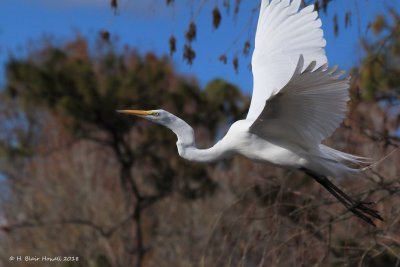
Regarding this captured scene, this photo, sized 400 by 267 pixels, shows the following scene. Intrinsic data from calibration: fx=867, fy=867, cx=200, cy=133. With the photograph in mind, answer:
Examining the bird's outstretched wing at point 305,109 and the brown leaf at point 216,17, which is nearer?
the bird's outstretched wing at point 305,109

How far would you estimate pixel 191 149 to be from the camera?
4957 mm

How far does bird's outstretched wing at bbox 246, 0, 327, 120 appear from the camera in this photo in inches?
203

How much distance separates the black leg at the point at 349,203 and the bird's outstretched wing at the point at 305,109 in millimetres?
280

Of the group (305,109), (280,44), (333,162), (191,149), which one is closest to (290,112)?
(305,109)

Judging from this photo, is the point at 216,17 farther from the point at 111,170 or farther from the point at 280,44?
the point at 111,170

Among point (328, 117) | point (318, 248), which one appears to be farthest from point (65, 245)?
point (328, 117)

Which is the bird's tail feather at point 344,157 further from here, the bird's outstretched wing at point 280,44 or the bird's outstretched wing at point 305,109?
the bird's outstretched wing at point 280,44

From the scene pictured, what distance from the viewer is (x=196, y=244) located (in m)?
15.8

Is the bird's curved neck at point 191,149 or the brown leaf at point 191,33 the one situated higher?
the brown leaf at point 191,33

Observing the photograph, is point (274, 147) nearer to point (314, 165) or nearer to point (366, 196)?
point (314, 165)

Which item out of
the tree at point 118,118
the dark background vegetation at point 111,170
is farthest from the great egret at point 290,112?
the tree at point 118,118

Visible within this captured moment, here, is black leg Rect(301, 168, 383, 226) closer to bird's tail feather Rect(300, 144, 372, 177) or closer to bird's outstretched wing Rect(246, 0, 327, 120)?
bird's tail feather Rect(300, 144, 372, 177)

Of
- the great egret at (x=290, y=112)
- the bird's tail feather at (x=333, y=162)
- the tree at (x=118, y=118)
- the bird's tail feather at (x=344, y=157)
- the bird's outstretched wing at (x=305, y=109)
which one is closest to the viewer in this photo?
the bird's outstretched wing at (x=305, y=109)

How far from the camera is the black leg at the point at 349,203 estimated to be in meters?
4.92
